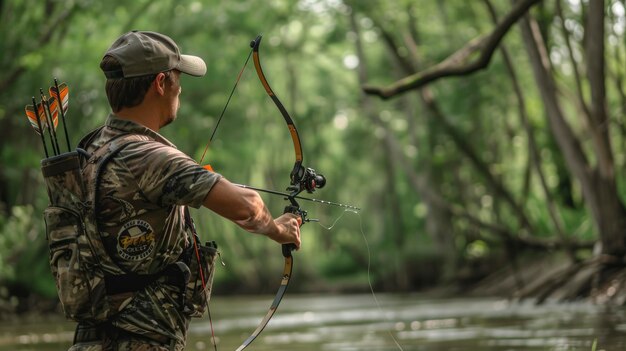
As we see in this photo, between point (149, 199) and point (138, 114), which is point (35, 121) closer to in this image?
point (138, 114)

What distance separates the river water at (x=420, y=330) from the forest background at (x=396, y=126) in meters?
1.30

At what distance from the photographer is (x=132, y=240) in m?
4.18

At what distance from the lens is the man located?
4078 mm

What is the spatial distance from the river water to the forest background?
4.27ft

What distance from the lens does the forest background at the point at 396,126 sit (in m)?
18.1

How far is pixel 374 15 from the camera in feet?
83.2

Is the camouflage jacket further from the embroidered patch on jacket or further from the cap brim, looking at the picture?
the cap brim

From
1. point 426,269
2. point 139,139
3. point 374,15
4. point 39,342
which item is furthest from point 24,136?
point 139,139

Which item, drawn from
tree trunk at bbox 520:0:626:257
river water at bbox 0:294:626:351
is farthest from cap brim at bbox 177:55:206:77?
tree trunk at bbox 520:0:626:257

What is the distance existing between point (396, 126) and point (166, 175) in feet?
132

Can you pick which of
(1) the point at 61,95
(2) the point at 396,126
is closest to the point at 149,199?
(1) the point at 61,95

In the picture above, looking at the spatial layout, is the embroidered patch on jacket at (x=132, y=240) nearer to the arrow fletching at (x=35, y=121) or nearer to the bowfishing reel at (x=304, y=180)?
the arrow fletching at (x=35, y=121)

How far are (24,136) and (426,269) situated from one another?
1262 centimetres

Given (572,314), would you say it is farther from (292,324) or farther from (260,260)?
(260,260)
